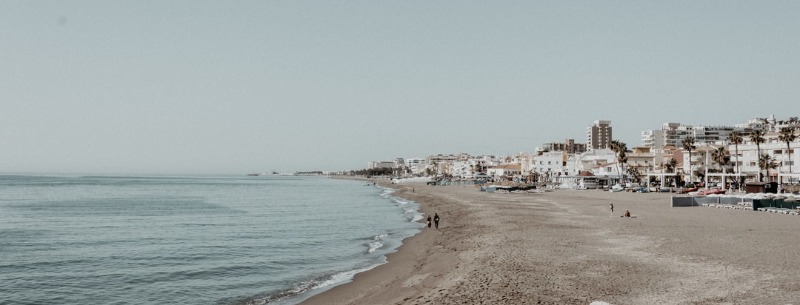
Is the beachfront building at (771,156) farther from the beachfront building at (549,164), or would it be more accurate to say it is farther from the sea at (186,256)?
the beachfront building at (549,164)

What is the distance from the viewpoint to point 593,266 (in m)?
21.3

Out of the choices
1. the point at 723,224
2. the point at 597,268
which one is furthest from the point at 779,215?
the point at 597,268

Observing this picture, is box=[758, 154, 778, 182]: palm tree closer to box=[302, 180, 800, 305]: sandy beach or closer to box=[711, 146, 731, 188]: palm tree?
box=[711, 146, 731, 188]: palm tree

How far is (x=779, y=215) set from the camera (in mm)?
42125

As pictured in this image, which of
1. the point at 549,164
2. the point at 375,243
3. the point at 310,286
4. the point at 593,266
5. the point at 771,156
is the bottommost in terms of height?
the point at 310,286

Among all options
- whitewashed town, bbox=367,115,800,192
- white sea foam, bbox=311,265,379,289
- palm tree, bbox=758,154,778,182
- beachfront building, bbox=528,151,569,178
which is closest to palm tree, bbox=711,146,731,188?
whitewashed town, bbox=367,115,800,192

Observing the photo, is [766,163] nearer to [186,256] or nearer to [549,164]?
[186,256]

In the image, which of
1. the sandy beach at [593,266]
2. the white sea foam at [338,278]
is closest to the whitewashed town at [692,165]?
the sandy beach at [593,266]

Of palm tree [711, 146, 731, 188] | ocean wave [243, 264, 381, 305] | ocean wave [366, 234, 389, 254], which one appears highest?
palm tree [711, 146, 731, 188]

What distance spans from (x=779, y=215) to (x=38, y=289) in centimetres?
4592

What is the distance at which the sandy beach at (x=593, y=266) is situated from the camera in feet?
54.9

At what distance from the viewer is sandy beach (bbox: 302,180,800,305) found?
658 inches

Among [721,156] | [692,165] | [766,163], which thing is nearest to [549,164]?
[692,165]

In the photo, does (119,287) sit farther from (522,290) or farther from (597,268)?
(597,268)
